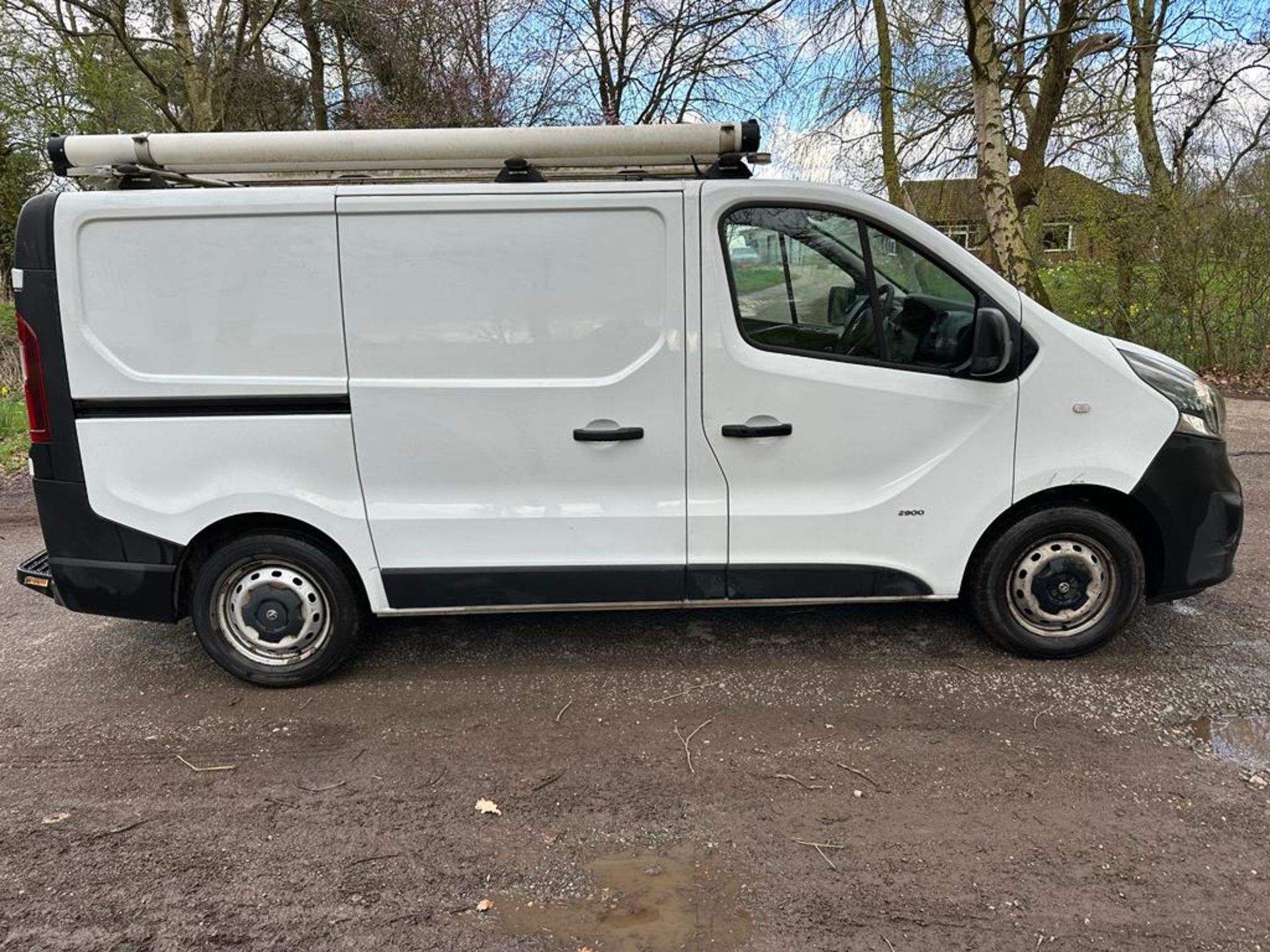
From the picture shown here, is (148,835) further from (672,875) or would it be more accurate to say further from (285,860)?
(672,875)

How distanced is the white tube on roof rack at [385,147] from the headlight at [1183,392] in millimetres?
1903

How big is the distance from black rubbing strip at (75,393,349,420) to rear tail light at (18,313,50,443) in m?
0.14

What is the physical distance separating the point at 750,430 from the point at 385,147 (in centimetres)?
186

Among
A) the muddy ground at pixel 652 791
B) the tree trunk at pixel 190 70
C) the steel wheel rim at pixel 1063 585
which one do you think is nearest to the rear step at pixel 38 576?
the muddy ground at pixel 652 791

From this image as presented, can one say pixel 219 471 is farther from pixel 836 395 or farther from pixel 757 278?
pixel 836 395

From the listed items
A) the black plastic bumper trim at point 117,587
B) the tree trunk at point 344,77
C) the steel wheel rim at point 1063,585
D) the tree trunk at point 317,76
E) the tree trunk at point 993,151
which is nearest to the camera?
the black plastic bumper trim at point 117,587

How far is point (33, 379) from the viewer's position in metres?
3.37

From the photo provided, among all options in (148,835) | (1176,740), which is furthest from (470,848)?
(1176,740)

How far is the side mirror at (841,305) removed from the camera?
3514mm

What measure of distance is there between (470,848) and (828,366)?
88.3 inches

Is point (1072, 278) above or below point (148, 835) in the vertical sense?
above

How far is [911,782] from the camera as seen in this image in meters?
2.96

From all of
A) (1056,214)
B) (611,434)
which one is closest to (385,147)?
(611,434)

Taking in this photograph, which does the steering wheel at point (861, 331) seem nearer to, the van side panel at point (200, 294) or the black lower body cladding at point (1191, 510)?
the black lower body cladding at point (1191, 510)
